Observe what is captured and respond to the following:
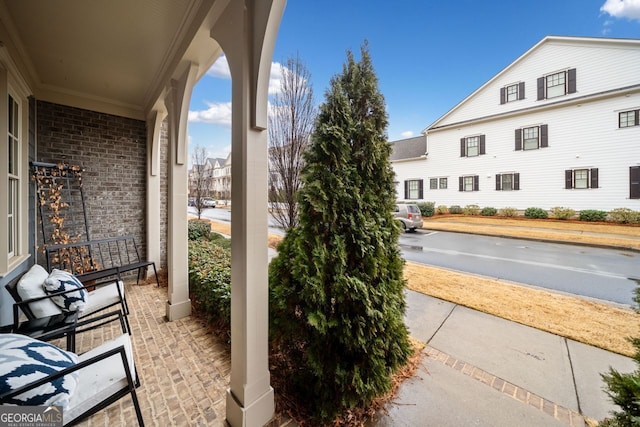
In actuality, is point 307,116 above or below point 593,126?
below

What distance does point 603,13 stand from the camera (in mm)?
10562

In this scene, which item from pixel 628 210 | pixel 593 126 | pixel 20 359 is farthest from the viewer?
pixel 593 126

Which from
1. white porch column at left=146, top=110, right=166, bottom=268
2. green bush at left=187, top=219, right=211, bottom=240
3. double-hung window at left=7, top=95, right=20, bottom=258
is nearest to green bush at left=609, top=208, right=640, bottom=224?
green bush at left=187, top=219, right=211, bottom=240

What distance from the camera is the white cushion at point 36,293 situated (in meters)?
2.19

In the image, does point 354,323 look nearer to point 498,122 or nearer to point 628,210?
point 628,210

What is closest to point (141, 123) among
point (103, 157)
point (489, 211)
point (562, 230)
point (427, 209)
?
point (103, 157)

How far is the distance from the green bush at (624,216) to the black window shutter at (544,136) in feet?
13.9

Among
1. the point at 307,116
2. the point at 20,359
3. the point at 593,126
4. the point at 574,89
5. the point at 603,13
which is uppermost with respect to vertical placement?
the point at 603,13

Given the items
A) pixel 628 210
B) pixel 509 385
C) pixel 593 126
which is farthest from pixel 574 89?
pixel 509 385

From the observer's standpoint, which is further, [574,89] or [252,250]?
[574,89]

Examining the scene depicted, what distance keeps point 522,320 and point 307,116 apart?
4.80 meters

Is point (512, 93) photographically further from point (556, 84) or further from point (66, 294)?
point (66, 294)

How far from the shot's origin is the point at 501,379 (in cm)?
227

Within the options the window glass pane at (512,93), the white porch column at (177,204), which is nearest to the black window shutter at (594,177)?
the window glass pane at (512,93)
